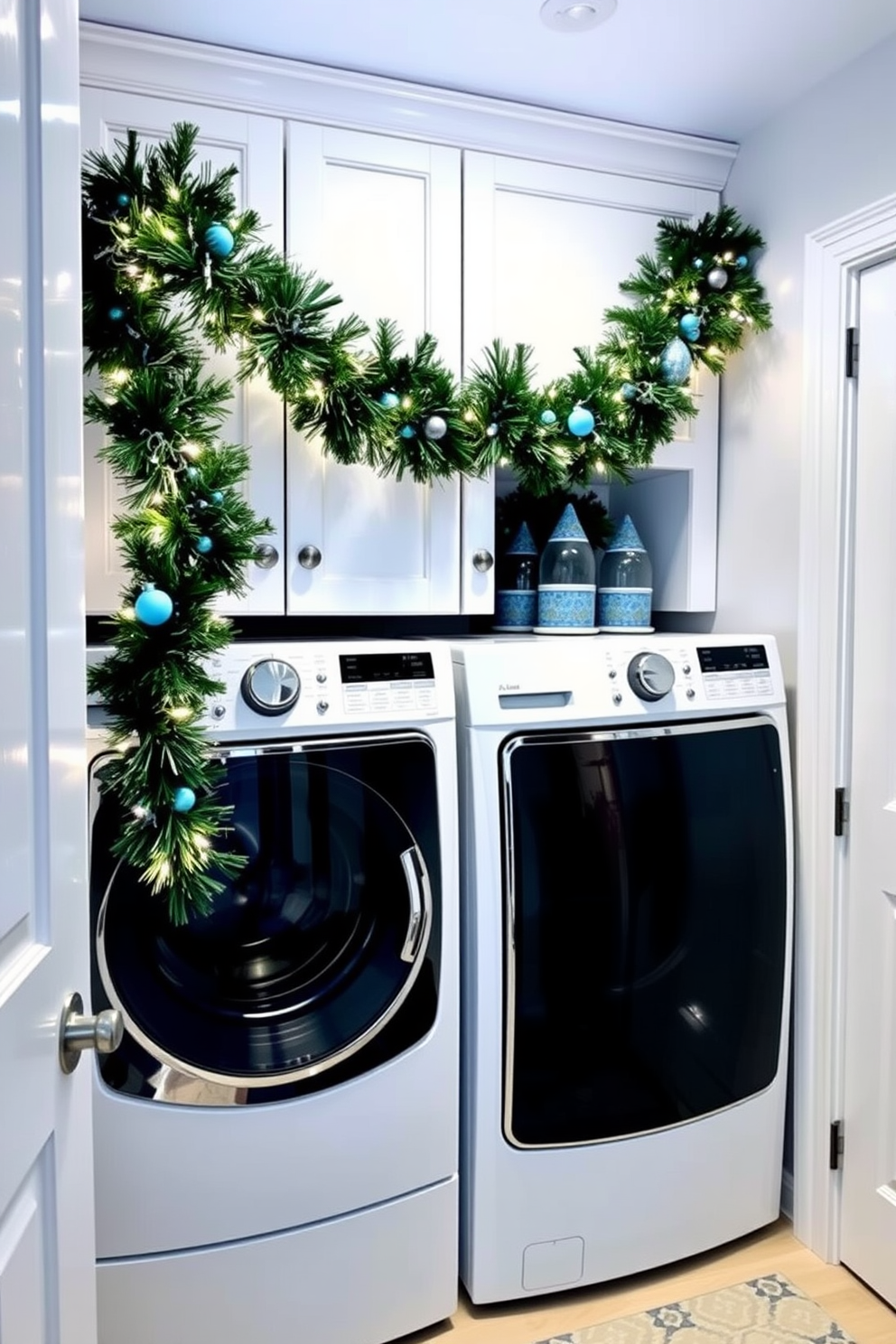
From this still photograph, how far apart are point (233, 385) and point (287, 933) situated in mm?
1013

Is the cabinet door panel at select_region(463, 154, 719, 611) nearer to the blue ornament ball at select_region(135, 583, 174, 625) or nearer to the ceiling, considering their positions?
the ceiling

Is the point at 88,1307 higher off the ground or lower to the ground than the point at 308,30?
lower

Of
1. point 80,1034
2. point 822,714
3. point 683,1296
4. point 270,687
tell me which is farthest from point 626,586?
point 80,1034

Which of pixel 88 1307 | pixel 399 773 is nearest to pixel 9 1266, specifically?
pixel 88 1307

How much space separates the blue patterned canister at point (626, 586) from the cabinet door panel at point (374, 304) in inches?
15.1

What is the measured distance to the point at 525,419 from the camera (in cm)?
194

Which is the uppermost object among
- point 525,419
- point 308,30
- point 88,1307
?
point 308,30

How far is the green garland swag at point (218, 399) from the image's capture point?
1443 millimetres

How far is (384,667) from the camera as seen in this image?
1.70 meters

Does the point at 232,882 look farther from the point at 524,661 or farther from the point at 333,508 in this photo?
the point at 333,508

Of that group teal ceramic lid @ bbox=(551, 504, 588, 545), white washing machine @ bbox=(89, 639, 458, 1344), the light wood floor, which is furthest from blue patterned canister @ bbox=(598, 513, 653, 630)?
the light wood floor

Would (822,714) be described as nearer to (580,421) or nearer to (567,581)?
(567,581)

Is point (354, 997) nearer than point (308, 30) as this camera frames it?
Yes

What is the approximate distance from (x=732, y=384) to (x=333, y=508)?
99 centimetres
